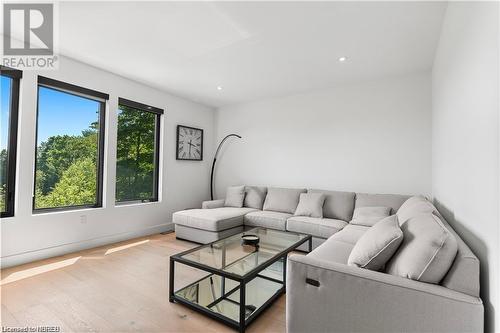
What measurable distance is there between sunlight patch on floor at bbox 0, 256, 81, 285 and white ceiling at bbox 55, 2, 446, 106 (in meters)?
2.48

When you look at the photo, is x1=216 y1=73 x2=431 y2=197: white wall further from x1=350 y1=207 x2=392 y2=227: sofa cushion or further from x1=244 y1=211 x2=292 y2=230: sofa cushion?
x1=244 y1=211 x2=292 y2=230: sofa cushion

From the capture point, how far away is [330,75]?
138 inches

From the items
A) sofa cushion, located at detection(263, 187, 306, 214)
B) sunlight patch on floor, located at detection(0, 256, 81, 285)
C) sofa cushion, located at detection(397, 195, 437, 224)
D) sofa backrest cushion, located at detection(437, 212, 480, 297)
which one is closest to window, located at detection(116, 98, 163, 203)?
sunlight patch on floor, located at detection(0, 256, 81, 285)

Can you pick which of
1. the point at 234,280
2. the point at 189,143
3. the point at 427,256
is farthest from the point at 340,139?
the point at 234,280

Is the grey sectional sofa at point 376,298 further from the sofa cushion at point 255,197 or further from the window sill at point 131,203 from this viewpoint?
the window sill at point 131,203

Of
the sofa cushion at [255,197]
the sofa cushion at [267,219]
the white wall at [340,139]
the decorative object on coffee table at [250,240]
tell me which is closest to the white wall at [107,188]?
the white wall at [340,139]

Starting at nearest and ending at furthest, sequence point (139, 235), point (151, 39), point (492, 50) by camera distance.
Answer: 1. point (492, 50)
2. point (151, 39)
3. point (139, 235)

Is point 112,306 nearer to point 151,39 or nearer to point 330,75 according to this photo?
point 151,39

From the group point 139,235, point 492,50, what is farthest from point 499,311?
point 139,235

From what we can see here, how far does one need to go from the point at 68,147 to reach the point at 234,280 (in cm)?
301

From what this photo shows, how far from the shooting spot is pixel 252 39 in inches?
101

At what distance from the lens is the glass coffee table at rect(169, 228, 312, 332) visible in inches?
68.7

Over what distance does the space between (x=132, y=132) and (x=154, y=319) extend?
3039mm

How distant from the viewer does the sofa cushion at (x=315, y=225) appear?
3.08 metres
